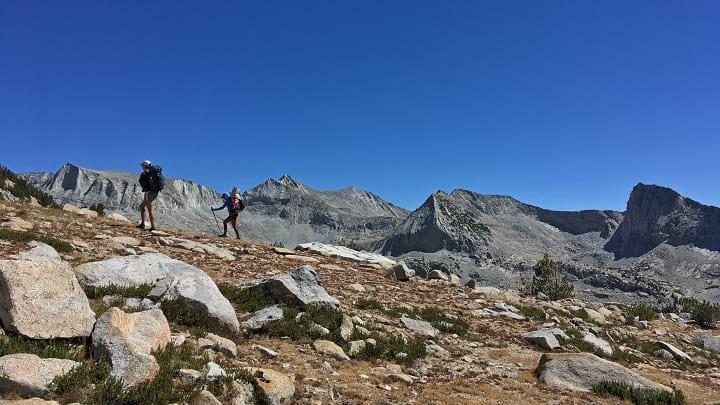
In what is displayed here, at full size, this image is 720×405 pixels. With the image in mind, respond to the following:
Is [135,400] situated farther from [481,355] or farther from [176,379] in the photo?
[481,355]

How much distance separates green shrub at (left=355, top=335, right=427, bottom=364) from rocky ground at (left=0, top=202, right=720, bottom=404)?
44 mm

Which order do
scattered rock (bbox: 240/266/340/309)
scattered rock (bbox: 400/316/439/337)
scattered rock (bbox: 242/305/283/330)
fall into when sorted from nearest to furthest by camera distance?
scattered rock (bbox: 242/305/283/330) < scattered rock (bbox: 240/266/340/309) < scattered rock (bbox: 400/316/439/337)

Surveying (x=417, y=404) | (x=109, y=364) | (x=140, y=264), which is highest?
(x=140, y=264)

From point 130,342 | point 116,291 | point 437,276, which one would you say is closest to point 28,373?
point 130,342

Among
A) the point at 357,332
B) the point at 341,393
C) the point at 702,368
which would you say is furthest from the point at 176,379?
the point at 702,368

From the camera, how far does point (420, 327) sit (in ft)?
50.1

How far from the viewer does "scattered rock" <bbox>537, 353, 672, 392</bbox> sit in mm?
11906

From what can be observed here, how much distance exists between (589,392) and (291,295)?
822cm

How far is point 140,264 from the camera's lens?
12.9 m

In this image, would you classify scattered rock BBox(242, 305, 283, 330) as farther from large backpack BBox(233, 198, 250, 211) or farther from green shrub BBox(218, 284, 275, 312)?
large backpack BBox(233, 198, 250, 211)

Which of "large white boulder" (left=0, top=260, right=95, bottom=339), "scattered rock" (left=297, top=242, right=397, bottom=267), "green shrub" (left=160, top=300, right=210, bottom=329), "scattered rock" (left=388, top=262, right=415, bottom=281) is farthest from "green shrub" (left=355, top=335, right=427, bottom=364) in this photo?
"scattered rock" (left=297, top=242, right=397, bottom=267)

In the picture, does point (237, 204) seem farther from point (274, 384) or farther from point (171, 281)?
point (274, 384)

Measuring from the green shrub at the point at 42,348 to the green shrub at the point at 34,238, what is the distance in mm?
8912

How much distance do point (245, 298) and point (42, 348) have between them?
6677 millimetres
